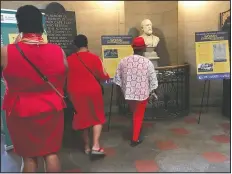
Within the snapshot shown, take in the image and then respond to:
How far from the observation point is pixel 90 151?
118 inches

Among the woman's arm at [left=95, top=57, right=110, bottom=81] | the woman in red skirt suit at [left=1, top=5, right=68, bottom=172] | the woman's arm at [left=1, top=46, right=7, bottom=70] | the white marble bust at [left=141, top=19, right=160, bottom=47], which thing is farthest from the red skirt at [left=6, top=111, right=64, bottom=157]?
the white marble bust at [left=141, top=19, right=160, bottom=47]

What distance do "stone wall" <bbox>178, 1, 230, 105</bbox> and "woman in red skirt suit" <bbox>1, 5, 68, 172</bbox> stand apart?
3.80 m

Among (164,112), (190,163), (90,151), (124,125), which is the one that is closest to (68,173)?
(90,151)

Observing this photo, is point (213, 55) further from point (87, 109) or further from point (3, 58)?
point (3, 58)

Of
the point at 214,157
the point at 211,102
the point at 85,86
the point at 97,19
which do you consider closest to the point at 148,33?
the point at 97,19

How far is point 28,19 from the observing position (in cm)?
168

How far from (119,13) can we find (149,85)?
2262 mm

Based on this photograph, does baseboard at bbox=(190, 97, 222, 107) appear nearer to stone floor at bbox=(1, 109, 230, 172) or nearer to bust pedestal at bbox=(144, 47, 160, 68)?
stone floor at bbox=(1, 109, 230, 172)

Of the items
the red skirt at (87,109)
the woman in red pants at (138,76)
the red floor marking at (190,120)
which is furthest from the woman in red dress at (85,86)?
the red floor marking at (190,120)

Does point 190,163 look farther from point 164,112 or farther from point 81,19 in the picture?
point 81,19

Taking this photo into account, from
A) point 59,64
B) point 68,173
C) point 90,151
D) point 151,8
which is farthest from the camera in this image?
point 151,8

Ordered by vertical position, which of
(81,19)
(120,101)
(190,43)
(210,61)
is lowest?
(120,101)

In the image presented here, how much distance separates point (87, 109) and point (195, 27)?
3.19 m

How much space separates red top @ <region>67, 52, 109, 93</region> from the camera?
2.72 m
